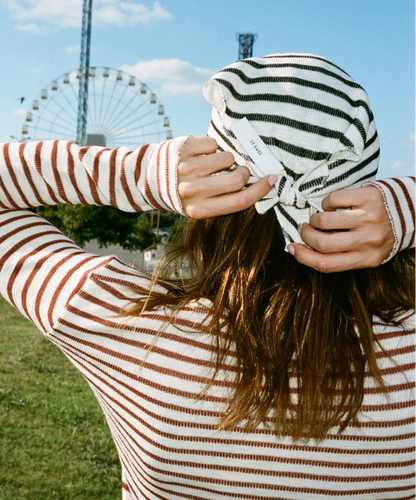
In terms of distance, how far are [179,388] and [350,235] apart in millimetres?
393

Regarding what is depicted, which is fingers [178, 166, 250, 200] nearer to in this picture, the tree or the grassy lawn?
the grassy lawn

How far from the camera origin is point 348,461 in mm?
924

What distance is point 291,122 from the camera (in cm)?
99

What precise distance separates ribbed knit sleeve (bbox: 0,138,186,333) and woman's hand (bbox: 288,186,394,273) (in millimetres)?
249

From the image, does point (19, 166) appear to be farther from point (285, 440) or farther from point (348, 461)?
point (348, 461)

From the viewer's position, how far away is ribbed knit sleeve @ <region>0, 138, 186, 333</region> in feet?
3.12

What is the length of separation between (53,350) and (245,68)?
5843 mm

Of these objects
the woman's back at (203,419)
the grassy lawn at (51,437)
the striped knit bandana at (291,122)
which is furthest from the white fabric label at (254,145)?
the grassy lawn at (51,437)

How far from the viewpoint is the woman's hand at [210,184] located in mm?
905

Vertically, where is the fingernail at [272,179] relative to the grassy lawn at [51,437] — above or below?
above

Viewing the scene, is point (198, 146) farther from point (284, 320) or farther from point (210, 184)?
point (284, 320)

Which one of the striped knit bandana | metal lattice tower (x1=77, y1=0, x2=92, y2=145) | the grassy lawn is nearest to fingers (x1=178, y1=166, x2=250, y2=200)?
the striped knit bandana

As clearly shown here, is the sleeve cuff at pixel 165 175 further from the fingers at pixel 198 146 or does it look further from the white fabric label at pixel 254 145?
the white fabric label at pixel 254 145

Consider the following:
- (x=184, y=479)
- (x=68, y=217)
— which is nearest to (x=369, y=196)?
(x=184, y=479)
